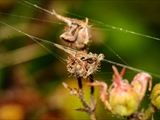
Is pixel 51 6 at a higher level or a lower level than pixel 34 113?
higher

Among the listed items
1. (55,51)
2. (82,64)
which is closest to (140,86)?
(82,64)

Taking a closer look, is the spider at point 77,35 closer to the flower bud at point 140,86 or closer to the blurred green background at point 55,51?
the flower bud at point 140,86

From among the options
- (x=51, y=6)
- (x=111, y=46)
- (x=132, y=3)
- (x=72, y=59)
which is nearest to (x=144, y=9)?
(x=132, y=3)

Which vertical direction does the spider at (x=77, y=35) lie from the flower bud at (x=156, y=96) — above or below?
above

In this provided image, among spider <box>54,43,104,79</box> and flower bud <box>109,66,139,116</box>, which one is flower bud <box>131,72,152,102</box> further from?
spider <box>54,43,104,79</box>

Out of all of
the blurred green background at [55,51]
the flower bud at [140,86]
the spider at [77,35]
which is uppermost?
the spider at [77,35]

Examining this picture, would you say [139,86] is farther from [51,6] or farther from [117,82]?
[51,6]

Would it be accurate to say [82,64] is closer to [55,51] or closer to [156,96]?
[156,96]

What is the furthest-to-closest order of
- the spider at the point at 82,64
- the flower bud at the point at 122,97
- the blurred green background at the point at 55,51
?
1. the blurred green background at the point at 55,51
2. the spider at the point at 82,64
3. the flower bud at the point at 122,97

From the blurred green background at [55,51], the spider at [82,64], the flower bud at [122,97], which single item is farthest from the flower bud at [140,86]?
the blurred green background at [55,51]
